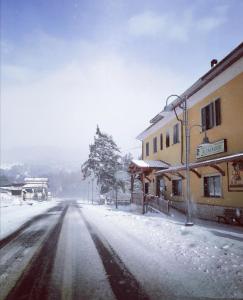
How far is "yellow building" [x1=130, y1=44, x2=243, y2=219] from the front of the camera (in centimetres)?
1347

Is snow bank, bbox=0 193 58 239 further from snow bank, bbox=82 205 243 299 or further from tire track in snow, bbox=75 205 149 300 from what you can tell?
snow bank, bbox=82 205 243 299

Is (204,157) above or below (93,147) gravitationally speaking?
below

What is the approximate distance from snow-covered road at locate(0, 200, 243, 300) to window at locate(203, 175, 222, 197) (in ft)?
19.8

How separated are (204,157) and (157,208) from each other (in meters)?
6.28

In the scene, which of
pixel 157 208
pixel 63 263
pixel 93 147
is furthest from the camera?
pixel 93 147

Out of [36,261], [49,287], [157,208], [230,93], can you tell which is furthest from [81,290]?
[157,208]

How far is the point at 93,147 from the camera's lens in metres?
55.2

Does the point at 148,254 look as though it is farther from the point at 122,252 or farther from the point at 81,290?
the point at 81,290

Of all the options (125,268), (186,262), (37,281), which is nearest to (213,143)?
(186,262)

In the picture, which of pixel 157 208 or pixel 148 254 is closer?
pixel 148 254

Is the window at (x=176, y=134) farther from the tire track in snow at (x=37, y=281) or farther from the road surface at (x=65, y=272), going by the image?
the tire track in snow at (x=37, y=281)

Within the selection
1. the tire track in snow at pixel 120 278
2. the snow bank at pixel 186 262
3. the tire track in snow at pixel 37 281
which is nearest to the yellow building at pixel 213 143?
the snow bank at pixel 186 262

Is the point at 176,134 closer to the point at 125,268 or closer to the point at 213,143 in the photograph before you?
the point at 213,143

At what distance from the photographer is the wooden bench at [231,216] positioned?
43.0 ft
